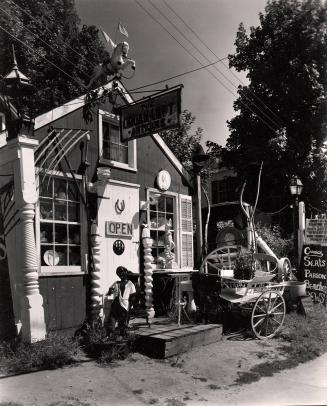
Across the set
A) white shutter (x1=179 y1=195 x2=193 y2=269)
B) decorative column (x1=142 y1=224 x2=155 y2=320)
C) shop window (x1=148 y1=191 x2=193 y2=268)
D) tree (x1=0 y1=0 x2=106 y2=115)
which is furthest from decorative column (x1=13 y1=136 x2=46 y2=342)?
tree (x1=0 y1=0 x2=106 y2=115)

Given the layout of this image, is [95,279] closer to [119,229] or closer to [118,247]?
[118,247]

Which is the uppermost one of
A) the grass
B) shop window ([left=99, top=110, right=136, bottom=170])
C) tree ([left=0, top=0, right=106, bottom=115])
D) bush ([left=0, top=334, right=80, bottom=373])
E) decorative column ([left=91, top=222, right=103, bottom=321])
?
tree ([left=0, top=0, right=106, bottom=115])

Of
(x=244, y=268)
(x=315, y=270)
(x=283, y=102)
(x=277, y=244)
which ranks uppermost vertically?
(x=283, y=102)

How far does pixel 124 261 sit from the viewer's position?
916 centimetres

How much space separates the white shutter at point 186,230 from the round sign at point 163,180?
0.65 meters

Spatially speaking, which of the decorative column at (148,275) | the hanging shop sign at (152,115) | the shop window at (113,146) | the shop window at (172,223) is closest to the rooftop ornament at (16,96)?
the hanging shop sign at (152,115)

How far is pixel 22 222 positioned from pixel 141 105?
3033 mm

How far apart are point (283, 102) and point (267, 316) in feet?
42.2

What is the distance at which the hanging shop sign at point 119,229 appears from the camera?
884 cm

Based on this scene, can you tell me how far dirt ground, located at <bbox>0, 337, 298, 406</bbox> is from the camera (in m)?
5.17

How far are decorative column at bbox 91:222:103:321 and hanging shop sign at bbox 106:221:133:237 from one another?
0.50 meters

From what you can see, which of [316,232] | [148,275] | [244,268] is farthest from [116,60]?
[316,232]

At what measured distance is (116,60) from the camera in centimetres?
870

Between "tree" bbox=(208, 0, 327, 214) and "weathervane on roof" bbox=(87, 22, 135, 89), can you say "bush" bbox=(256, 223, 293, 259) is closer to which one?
"tree" bbox=(208, 0, 327, 214)
